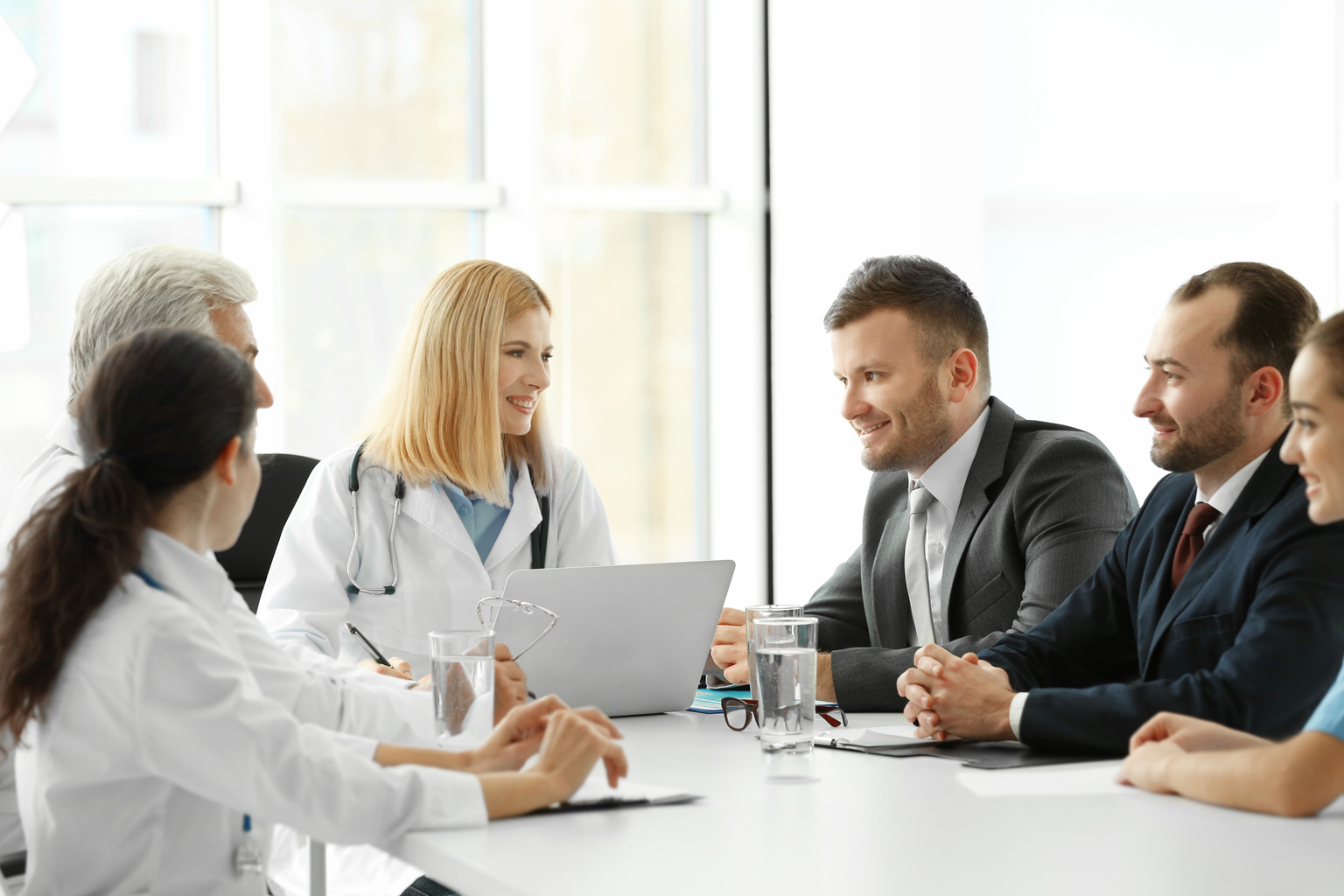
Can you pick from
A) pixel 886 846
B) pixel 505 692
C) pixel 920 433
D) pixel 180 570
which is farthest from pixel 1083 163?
pixel 180 570

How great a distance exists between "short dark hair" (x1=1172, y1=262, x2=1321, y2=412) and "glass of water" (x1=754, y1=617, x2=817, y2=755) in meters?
0.76

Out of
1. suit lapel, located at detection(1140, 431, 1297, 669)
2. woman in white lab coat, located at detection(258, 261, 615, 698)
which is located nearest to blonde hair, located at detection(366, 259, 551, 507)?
Answer: woman in white lab coat, located at detection(258, 261, 615, 698)

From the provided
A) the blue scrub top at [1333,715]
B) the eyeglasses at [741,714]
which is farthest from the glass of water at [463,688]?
the blue scrub top at [1333,715]

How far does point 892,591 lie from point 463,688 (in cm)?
116

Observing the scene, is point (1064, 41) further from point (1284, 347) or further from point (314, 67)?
point (1284, 347)

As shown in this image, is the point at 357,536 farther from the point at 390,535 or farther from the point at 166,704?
the point at 166,704

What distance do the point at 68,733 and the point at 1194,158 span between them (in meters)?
4.16

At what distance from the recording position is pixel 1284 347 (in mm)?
1946

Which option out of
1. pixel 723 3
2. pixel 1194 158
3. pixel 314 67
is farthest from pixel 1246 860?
Result: pixel 723 3

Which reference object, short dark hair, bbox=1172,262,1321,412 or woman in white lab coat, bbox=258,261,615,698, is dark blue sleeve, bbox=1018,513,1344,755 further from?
woman in white lab coat, bbox=258,261,615,698

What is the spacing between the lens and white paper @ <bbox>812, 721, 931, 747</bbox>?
1.85 m

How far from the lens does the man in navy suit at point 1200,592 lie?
1.63m

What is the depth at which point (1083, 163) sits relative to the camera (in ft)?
15.3

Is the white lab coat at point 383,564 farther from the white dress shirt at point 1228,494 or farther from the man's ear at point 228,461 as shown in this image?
the white dress shirt at point 1228,494
